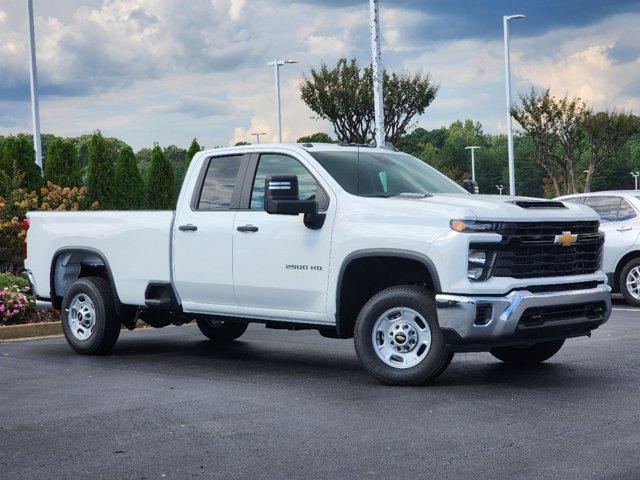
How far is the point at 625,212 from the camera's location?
16.5 m

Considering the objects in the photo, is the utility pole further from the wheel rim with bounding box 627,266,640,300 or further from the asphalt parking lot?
the asphalt parking lot

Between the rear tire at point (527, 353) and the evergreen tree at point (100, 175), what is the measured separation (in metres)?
22.0

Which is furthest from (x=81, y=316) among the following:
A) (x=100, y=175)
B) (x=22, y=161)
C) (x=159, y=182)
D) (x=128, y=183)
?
(x=159, y=182)

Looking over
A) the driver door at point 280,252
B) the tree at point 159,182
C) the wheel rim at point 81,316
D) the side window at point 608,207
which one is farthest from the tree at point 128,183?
the driver door at point 280,252

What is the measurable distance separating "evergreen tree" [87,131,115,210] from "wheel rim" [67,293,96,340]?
19500mm

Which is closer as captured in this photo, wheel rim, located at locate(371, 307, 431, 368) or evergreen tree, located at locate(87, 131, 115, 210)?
wheel rim, located at locate(371, 307, 431, 368)

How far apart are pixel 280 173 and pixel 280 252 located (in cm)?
83

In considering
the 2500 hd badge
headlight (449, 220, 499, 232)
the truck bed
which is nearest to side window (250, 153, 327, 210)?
the 2500 hd badge

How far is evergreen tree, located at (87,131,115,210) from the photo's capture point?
101 feet

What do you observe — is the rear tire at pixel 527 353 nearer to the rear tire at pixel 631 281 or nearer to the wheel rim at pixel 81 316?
the wheel rim at pixel 81 316

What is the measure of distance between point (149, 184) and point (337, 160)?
24.5 metres

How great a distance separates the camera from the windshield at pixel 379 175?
9594 millimetres

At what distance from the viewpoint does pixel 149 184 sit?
33781mm

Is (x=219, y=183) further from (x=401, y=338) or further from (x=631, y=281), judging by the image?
(x=631, y=281)
